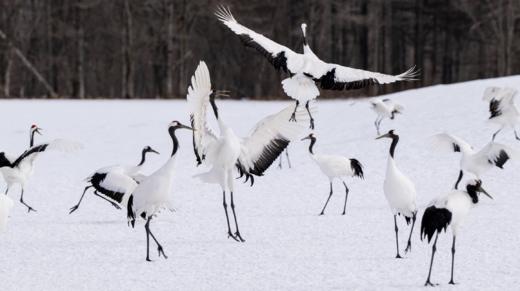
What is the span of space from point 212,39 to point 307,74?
37.2 meters

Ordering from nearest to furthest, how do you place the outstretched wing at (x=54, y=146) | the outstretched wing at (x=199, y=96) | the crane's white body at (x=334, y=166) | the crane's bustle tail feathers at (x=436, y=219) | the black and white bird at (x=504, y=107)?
the crane's bustle tail feathers at (x=436, y=219) → the outstretched wing at (x=199, y=96) → the outstretched wing at (x=54, y=146) → the crane's white body at (x=334, y=166) → the black and white bird at (x=504, y=107)

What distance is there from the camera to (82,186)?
12898mm

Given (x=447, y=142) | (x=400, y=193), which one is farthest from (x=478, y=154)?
(x=400, y=193)

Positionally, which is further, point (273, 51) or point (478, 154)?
point (478, 154)

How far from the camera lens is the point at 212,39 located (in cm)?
4519

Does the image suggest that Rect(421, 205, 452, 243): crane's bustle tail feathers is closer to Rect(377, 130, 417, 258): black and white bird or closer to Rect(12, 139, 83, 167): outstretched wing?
Rect(377, 130, 417, 258): black and white bird

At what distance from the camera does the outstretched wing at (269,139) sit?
333 inches

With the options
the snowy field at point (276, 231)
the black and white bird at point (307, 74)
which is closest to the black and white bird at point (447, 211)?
the snowy field at point (276, 231)

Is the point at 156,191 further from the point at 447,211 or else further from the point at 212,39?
the point at 212,39

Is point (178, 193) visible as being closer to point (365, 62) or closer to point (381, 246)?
point (381, 246)

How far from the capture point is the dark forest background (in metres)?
38.5

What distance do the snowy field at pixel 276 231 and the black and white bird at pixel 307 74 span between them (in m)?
1.45

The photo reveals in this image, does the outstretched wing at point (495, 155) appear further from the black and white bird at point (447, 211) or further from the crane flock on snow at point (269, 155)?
the black and white bird at point (447, 211)

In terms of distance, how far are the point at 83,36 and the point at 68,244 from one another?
32325 mm
